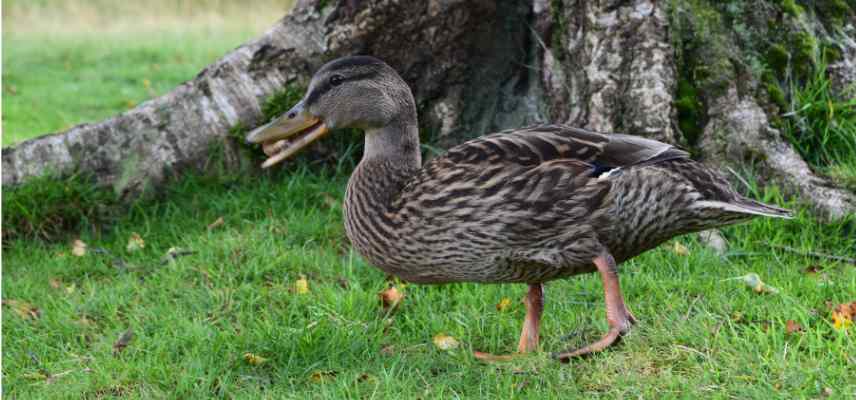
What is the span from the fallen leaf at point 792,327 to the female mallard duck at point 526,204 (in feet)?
1.27

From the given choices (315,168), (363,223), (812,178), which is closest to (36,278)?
(315,168)

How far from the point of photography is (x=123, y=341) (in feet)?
13.9

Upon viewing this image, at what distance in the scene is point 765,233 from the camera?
15.6 feet

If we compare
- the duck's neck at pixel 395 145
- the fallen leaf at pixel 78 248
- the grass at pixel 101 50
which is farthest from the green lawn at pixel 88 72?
the duck's neck at pixel 395 145

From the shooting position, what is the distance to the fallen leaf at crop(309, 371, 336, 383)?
372cm

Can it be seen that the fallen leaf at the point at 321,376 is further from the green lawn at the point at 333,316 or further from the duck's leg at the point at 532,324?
the duck's leg at the point at 532,324

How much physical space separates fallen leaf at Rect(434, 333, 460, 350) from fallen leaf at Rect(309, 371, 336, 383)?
1.44 ft

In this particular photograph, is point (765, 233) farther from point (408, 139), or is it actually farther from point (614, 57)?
point (408, 139)

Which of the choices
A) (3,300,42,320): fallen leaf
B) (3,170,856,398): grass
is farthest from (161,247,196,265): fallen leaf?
(3,300,42,320): fallen leaf

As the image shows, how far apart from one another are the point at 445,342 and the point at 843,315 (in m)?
1.47

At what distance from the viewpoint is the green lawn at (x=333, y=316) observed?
3486 millimetres

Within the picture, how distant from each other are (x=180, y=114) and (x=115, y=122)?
14.6 inches

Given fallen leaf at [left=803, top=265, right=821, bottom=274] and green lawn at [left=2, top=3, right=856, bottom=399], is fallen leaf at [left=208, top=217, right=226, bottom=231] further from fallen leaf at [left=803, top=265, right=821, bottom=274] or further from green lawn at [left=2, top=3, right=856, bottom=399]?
fallen leaf at [left=803, top=265, right=821, bottom=274]

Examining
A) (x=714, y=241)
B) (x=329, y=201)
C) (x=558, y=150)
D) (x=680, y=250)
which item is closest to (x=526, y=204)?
(x=558, y=150)
